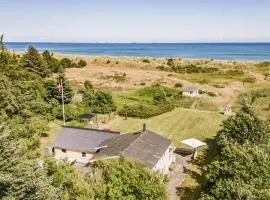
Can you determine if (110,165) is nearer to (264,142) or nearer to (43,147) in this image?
(264,142)

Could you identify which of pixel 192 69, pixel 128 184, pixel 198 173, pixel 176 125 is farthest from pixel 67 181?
pixel 192 69

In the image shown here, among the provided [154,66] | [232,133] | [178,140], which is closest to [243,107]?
[232,133]

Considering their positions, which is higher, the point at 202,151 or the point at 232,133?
the point at 232,133

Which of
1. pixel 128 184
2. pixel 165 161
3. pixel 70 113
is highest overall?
pixel 128 184

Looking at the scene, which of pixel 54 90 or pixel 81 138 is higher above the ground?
pixel 54 90

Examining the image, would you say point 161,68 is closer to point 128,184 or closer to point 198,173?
point 198,173

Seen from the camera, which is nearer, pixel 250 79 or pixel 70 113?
pixel 70 113

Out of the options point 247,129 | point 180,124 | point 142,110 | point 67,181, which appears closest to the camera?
point 67,181
